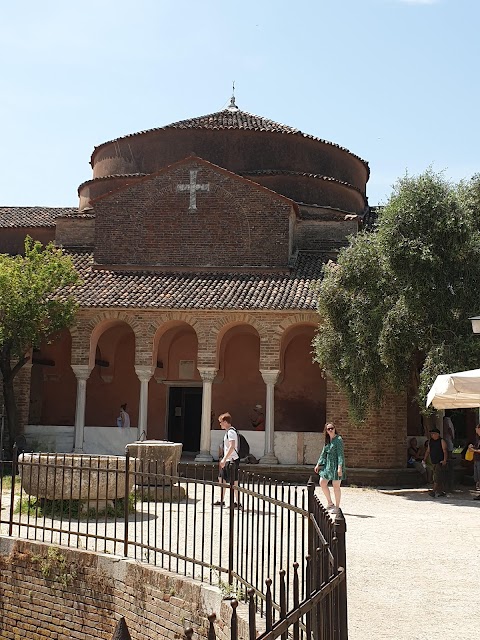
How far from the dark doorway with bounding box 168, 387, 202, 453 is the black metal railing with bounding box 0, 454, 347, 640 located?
279 inches

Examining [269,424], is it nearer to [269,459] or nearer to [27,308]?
[269,459]

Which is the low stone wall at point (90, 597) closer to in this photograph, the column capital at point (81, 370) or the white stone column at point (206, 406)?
the white stone column at point (206, 406)

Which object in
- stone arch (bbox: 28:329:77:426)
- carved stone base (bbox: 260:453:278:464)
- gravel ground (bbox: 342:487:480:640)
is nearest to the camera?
gravel ground (bbox: 342:487:480:640)

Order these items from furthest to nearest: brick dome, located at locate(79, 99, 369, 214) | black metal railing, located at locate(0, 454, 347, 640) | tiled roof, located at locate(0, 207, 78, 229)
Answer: tiled roof, located at locate(0, 207, 78, 229) → brick dome, located at locate(79, 99, 369, 214) → black metal railing, located at locate(0, 454, 347, 640)

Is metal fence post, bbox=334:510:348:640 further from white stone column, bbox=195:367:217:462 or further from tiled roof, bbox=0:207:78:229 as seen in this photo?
tiled roof, bbox=0:207:78:229

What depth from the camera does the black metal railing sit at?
11.8ft

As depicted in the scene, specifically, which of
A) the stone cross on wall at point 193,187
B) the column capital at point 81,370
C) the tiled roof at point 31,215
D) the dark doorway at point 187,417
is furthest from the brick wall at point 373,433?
the tiled roof at point 31,215

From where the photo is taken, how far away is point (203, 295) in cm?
1948

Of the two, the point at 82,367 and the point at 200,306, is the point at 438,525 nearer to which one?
the point at 200,306

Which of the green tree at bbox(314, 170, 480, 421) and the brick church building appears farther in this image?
the brick church building

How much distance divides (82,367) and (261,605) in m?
14.0

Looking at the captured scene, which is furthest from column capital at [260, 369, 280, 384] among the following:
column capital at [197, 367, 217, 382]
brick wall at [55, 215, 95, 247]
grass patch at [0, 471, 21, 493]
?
brick wall at [55, 215, 95, 247]

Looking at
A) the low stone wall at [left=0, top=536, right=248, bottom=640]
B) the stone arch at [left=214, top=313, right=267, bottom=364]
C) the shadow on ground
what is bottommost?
the low stone wall at [left=0, top=536, right=248, bottom=640]

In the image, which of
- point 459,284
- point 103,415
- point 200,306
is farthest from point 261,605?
point 103,415
